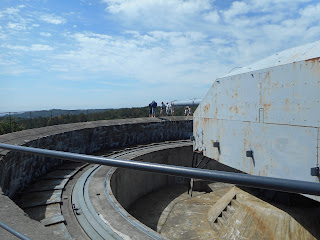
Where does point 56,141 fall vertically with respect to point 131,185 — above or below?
above

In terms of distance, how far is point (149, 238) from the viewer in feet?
13.9

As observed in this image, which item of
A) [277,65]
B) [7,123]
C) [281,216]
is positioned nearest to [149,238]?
[281,216]

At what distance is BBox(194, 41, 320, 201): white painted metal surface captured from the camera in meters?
4.54

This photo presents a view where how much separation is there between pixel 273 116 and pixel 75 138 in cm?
713

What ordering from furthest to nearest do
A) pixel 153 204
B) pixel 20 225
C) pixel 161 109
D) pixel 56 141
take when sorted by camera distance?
pixel 161 109, pixel 153 204, pixel 56 141, pixel 20 225

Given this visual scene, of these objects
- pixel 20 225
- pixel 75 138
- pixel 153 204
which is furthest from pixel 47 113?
pixel 20 225

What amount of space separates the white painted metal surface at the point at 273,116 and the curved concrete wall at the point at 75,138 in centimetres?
499

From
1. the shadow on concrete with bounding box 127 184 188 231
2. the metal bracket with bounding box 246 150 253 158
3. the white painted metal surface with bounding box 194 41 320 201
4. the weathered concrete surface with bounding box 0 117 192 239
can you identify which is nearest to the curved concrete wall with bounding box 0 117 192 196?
the weathered concrete surface with bounding box 0 117 192 239

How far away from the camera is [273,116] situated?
536 centimetres

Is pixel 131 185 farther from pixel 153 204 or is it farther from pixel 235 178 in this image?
pixel 235 178

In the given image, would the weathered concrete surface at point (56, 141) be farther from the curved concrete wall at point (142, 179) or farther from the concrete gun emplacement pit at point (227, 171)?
the curved concrete wall at point (142, 179)

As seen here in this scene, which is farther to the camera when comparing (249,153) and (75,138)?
(75,138)

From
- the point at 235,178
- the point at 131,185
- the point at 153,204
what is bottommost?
the point at 153,204

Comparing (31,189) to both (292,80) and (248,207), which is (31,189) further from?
(292,80)
